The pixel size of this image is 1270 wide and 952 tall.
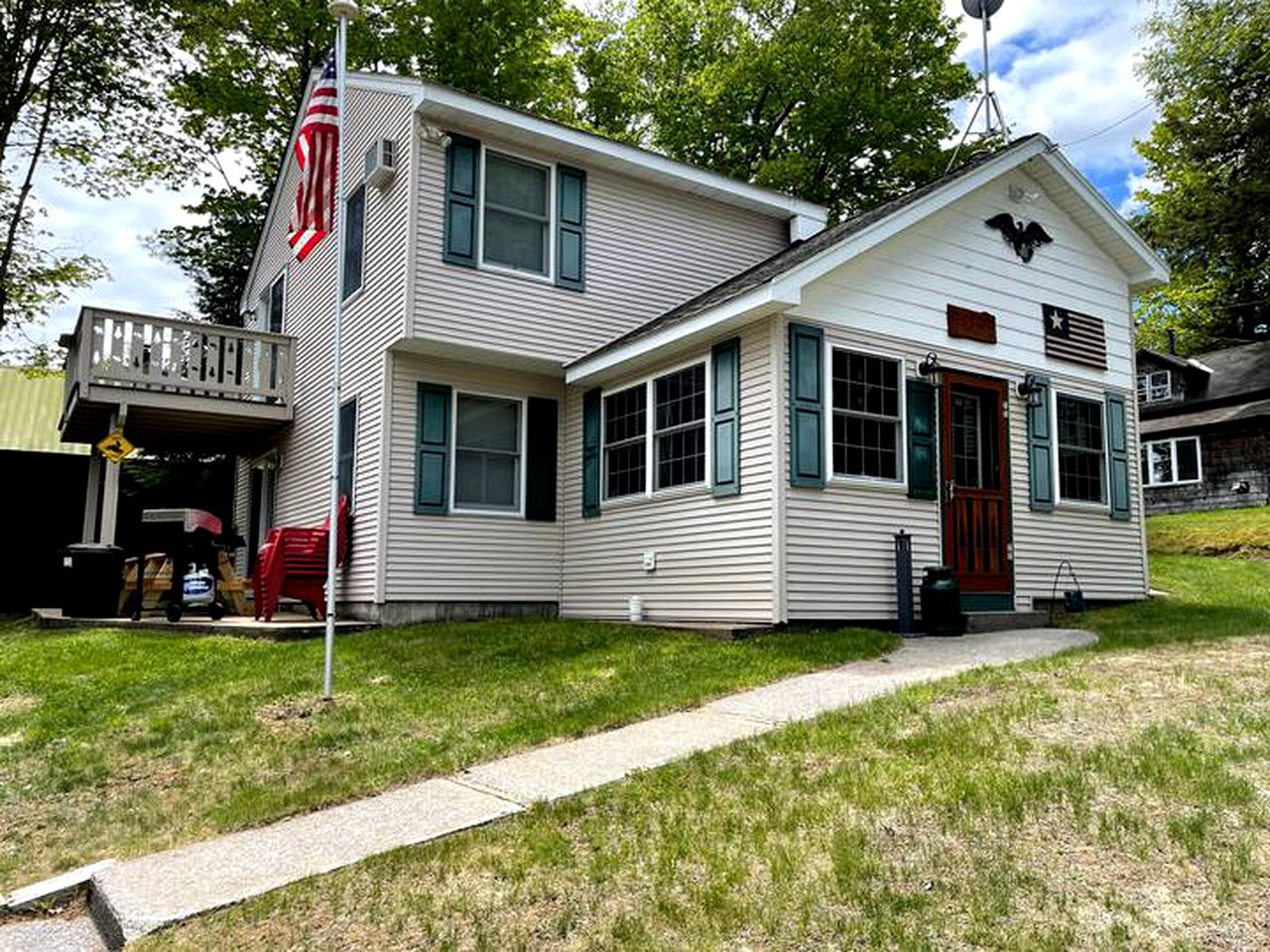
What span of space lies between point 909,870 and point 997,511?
7847 mm

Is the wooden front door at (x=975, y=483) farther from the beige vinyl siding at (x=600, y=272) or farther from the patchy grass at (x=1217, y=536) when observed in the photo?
the patchy grass at (x=1217, y=536)

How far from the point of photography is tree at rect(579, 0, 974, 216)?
23.9m

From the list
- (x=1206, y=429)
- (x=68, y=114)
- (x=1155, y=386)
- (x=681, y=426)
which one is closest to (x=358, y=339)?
(x=681, y=426)

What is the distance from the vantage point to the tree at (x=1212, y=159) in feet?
89.5

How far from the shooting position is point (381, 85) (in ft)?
37.3

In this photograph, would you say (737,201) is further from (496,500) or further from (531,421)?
(496,500)

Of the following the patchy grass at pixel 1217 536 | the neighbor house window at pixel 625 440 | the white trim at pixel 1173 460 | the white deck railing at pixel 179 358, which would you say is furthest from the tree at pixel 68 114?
the white trim at pixel 1173 460

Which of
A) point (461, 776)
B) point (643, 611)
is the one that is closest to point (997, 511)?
point (643, 611)

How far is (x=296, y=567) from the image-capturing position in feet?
36.3

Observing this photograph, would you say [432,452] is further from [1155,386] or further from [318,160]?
[1155,386]

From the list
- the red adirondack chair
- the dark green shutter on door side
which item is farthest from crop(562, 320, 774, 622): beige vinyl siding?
the red adirondack chair

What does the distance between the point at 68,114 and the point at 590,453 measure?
17.0m

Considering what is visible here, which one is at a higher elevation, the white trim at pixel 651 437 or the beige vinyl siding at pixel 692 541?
the white trim at pixel 651 437

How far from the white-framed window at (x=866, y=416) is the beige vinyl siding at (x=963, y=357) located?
0.17 m
